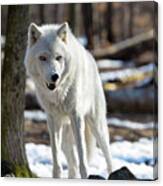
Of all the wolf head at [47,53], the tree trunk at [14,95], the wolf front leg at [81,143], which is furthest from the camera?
the tree trunk at [14,95]

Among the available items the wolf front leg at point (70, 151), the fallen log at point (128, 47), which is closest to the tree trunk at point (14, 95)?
the wolf front leg at point (70, 151)

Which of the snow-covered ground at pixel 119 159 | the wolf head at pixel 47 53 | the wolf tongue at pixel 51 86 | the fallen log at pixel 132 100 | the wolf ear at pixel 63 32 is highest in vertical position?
the wolf ear at pixel 63 32

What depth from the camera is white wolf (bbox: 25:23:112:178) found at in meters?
3.57

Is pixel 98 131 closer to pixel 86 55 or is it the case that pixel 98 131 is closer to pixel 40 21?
pixel 86 55

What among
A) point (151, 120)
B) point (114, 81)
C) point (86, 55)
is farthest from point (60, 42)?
point (151, 120)

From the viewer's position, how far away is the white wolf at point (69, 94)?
3.57 m

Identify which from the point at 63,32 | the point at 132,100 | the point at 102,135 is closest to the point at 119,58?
the point at 132,100

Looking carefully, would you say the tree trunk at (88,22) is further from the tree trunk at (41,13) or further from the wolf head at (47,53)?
the tree trunk at (41,13)

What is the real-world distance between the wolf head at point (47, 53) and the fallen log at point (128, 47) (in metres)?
0.22

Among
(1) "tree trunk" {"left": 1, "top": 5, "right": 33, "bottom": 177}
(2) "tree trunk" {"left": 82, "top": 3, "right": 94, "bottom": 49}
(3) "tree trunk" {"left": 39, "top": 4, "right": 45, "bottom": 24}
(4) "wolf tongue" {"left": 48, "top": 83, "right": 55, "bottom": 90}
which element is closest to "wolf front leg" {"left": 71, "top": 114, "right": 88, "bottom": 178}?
(4) "wolf tongue" {"left": 48, "top": 83, "right": 55, "bottom": 90}

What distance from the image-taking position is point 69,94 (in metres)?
3.60

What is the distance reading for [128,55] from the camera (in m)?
3.62

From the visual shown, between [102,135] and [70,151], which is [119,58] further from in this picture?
[70,151]

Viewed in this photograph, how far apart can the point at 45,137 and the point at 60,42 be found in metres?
0.62
